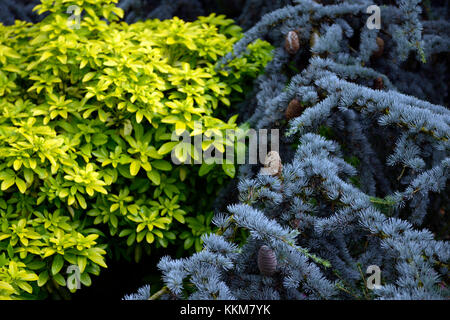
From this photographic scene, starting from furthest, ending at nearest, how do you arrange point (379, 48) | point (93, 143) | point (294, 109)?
point (379, 48)
point (93, 143)
point (294, 109)

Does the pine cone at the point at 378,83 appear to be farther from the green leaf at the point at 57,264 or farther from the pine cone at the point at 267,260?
the green leaf at the point at 57,264

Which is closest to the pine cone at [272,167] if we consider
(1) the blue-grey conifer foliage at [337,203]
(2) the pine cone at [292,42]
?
(1) the blue-grey conifer foliage at [337,203]

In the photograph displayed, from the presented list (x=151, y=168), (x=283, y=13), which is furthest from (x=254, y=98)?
(x=151, y=168)

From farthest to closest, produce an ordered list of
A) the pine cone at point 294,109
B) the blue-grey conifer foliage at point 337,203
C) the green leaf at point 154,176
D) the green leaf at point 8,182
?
1. the green leaf at point 154,176
2. the pine cone at point 294,109
3. the green leaf at point 8,182
4. the blue-grey conifer foliage at point 337,203

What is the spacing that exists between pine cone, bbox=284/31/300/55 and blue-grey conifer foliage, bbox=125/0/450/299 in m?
0.09

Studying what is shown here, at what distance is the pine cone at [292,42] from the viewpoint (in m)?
1.88

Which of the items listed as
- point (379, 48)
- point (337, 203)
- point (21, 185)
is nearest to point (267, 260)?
point (337, 203)

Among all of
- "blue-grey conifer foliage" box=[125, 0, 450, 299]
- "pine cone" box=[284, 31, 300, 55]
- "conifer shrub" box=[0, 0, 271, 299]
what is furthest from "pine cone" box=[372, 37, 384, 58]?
"conifer shrub" box=[0, 0, 271, 299]

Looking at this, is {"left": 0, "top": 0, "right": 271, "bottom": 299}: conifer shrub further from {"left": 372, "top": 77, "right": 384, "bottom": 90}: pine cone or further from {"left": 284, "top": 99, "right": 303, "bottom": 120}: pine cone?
{"left": 372, "top": 77, "right": 384, "bottom": 90}: pine cone

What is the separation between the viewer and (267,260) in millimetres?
1120

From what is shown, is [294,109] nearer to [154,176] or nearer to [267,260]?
[154,176]

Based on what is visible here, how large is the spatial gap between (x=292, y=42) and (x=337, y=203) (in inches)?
34.4

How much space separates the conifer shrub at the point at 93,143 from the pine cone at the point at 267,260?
71 centimetres

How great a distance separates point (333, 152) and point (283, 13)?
0.83m
